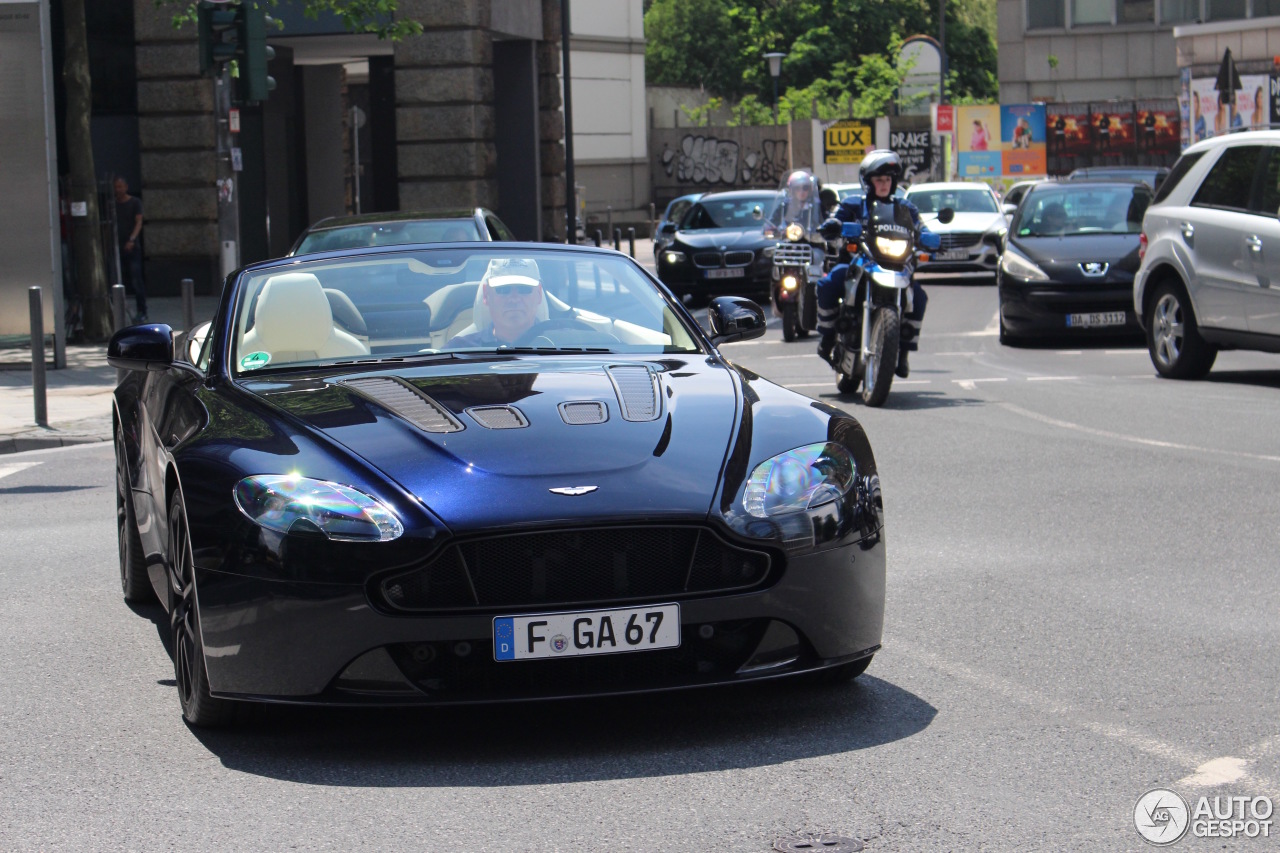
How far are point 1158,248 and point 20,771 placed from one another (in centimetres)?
1229

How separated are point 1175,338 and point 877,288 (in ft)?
10.1

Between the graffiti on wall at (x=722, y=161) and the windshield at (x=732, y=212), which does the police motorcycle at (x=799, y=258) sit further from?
the graffiti on wall at (x=722, y=161)

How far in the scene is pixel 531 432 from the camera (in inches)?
195

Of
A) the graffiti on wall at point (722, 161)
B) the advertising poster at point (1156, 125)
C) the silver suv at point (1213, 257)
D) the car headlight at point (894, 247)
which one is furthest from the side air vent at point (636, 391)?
the graffiti on wall at point (722, 161)

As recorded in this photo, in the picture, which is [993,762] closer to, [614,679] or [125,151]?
[614,679]

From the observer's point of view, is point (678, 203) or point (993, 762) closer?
point (993, 762)

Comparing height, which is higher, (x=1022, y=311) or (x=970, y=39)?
(x=970, y=39)

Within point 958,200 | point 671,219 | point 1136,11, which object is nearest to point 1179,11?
point 1136,11

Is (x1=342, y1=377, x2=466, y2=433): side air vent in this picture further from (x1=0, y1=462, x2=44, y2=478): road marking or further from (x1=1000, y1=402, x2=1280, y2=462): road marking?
(x1=0, y1=462, x2=44, y2=478): road marking

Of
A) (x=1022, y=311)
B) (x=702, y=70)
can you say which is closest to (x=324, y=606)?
(x=1022, y=311)

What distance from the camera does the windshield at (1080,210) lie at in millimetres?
20438

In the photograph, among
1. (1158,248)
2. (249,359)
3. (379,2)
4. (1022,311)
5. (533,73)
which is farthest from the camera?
(533,73)

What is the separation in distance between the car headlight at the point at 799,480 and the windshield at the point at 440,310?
1.16 m

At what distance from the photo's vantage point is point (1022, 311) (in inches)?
752
